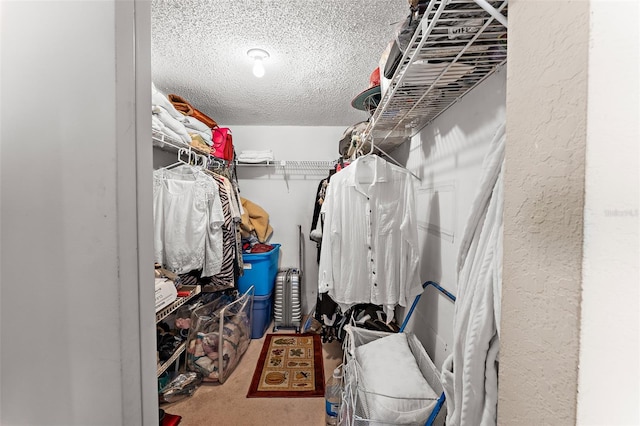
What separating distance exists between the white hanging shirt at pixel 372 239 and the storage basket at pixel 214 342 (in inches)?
34.4

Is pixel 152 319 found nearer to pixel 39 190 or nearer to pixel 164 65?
pixel 39 190

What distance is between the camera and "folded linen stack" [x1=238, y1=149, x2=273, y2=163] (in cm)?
256

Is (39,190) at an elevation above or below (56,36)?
below

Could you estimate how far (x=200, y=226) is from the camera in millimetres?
1822

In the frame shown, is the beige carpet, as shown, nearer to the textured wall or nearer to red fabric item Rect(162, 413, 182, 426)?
red fabric item Rect(162, 413, 182, 426)

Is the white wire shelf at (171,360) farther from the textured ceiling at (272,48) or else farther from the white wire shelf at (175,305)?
the textured ceiling at (272,48)

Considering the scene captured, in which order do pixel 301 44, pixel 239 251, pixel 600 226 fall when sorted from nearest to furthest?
pixel 600 226, pixel 301 44, pixel 239 251

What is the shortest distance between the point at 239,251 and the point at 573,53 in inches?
86.2

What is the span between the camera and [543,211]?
0.31 metres

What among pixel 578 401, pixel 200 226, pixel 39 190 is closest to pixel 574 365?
pixel 578 401

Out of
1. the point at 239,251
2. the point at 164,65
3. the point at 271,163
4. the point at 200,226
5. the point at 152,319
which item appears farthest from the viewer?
the point at 271,163

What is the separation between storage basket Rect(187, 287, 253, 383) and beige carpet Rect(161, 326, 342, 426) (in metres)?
0.10

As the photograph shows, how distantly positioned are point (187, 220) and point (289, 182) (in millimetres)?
1213

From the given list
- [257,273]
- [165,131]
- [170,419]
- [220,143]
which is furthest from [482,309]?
[220,143]
